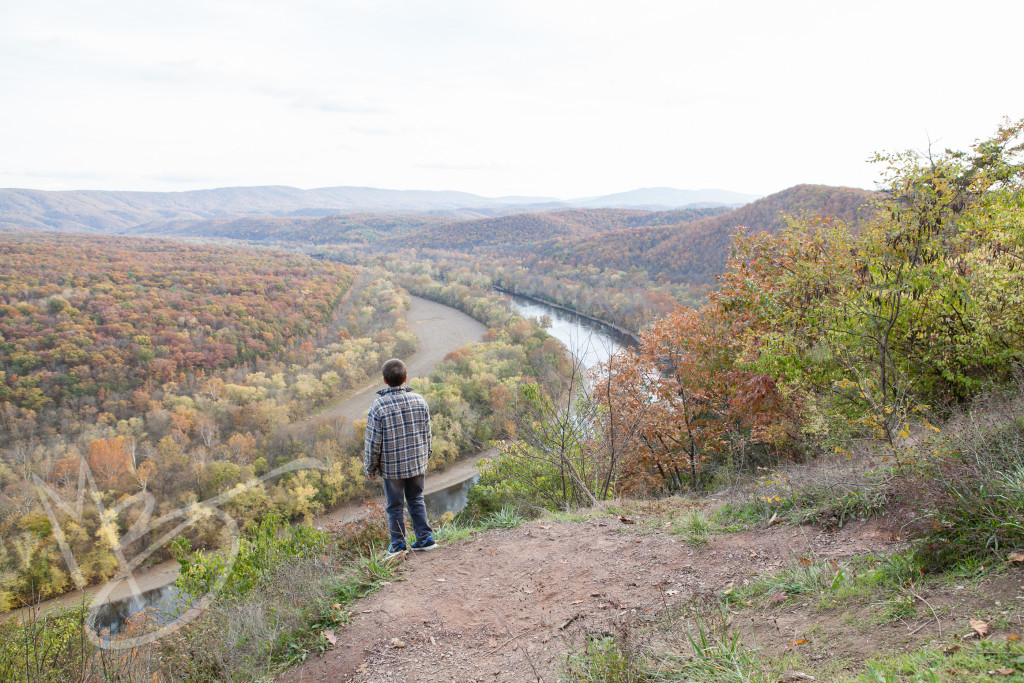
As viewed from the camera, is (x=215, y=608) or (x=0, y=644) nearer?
(x=0, y=644)

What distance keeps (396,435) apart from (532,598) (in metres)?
1.73

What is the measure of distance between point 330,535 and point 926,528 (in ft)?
20.0

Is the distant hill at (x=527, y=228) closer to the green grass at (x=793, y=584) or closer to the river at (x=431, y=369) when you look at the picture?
the river at (x=431, y=369)

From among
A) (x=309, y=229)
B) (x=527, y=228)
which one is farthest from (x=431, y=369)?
(x=309, y=229)

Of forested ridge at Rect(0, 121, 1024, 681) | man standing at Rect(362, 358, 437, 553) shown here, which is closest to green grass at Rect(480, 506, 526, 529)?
forested ridge at Rect(0, 121, 1024, 681)

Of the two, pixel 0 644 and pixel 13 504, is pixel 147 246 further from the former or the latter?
pixel 0 644

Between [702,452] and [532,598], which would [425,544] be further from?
[702,452]

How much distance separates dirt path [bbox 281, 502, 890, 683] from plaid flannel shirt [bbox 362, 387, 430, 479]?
36.8 inches

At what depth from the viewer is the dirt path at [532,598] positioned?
3002 mm

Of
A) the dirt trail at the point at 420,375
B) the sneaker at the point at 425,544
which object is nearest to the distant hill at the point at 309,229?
the dirt trail at the point at 420,375

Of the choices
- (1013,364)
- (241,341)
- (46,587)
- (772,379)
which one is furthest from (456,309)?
(1013,364)

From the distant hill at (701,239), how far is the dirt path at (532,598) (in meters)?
45.7

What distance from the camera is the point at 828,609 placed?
257 centimetres

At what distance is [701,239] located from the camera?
→ 62094 millimetres
